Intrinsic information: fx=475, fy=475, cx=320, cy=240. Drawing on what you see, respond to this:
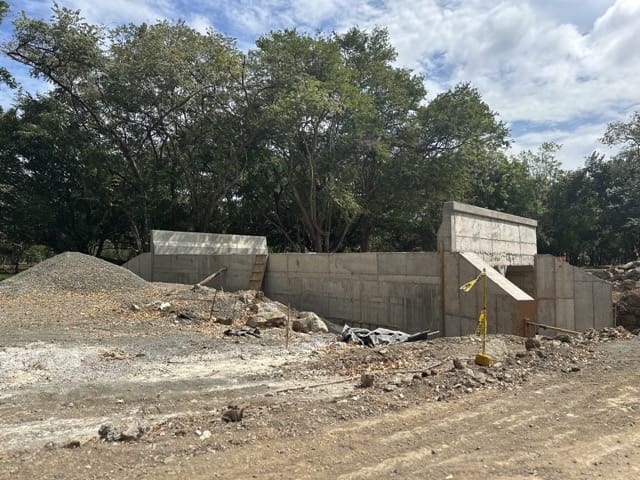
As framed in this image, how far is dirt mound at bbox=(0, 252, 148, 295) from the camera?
16016mm

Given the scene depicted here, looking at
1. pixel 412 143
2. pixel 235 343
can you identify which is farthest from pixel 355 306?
pixel 412 143

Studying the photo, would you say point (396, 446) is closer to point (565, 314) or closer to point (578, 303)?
point (565, 314)

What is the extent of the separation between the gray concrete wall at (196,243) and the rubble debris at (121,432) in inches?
708

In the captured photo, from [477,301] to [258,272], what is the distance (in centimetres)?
873

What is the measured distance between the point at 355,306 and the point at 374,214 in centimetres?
1735

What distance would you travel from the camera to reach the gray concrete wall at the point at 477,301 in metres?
9.82

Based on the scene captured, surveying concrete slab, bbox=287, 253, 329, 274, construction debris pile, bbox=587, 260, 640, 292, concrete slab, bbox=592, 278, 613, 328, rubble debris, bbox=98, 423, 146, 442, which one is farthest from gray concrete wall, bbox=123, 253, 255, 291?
construction debris pile, bbox=587, 260, 640, 292

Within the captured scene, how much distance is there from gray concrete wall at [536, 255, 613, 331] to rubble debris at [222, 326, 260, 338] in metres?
8.05

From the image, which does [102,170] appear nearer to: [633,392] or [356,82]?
[356,82]

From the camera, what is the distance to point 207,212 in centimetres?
2786

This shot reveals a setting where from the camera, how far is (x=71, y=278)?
16.8 m

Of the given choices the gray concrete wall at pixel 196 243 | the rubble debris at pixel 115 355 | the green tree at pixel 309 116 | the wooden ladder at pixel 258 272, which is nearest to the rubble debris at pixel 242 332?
the rubble debris at pixel 115 355

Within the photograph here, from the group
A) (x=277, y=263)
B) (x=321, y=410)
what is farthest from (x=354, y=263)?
(x=321, y=410)

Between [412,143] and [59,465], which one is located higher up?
[412,143]
